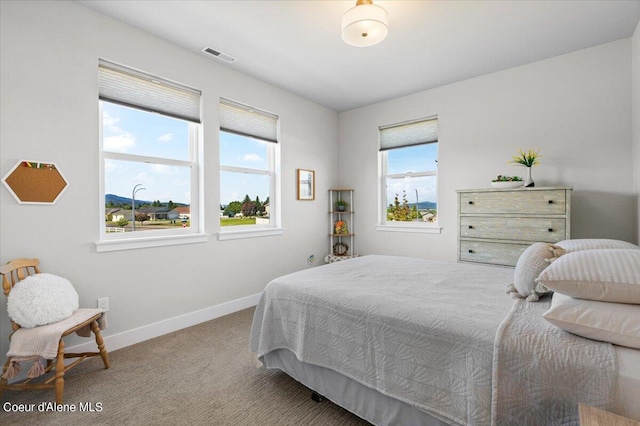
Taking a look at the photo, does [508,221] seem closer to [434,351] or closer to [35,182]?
[434,351]

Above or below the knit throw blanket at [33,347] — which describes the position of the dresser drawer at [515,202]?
above

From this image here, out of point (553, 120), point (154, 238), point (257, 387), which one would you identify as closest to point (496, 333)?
point (257, 387)

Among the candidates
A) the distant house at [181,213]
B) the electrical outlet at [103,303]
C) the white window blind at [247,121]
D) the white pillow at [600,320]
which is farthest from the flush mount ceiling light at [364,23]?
the electrical outlet at [103,303]

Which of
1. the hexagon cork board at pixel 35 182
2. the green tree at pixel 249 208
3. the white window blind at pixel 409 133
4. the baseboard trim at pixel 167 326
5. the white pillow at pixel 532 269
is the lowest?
the baseboard trim at pixel 167 326

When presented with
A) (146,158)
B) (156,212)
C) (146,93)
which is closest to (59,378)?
(156,212)

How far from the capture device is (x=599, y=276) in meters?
1.09

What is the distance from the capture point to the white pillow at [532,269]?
1.48 metres

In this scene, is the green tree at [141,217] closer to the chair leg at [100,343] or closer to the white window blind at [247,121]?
the chair leg at [100,343]

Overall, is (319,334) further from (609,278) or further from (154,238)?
(154,238)

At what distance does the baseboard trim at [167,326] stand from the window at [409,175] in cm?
228

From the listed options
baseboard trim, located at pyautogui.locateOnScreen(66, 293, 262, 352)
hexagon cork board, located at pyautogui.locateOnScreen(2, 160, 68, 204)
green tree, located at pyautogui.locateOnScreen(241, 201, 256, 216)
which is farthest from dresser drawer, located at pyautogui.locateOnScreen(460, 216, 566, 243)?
hexagon cork board, located at pyautogui.locateOnScreen(2, 160, 68, 204)

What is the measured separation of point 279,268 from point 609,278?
335 centimetres

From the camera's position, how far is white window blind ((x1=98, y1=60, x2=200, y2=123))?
2516mm

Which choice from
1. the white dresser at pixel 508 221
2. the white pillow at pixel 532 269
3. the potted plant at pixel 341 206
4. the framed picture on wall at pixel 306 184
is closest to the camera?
the white pillow at pixel 532 269
